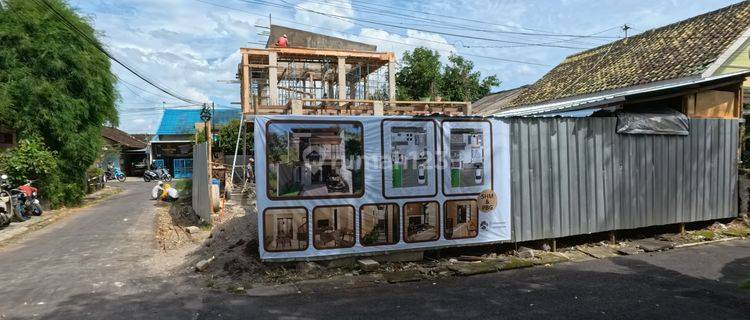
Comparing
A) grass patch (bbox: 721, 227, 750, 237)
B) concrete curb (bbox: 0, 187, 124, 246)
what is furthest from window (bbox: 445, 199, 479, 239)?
concrete curb (bbox: 0, 187, 124, 246)

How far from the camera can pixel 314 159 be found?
6.51m

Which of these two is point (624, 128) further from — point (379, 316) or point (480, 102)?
point (480, 102)

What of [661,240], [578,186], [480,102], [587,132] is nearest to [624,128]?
[587,132]

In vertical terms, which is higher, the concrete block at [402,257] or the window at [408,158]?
the window at [408,158]

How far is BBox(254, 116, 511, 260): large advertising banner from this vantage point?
20.9 ft

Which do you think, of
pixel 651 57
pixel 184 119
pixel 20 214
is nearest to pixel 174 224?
pixel 20 214

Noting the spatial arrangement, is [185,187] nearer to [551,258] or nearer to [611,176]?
[551,258]

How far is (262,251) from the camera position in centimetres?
630

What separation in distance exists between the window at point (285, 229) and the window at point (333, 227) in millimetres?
162

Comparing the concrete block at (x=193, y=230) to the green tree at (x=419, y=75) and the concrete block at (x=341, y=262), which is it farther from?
the green tree at (x=419, y=75)

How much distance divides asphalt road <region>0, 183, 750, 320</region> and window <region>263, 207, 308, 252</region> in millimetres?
885

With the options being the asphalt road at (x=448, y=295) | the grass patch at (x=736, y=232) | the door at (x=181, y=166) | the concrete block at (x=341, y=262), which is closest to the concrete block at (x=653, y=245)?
the asphalt road at (x=448, y=295)

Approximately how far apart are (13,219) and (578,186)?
13.5 m

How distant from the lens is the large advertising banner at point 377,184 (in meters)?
6.36
